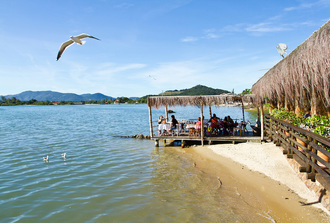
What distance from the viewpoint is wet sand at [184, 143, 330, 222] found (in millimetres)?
5316

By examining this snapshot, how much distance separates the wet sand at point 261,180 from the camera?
532 cm

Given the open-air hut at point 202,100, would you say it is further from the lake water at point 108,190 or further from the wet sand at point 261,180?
the lake water at point 108,190

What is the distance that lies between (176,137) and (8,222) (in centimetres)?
906

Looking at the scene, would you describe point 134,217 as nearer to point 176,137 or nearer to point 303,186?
A: point 303,186

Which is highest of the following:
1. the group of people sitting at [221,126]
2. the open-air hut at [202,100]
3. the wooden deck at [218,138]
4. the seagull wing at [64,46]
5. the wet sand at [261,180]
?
the seagull wing at [64,46]

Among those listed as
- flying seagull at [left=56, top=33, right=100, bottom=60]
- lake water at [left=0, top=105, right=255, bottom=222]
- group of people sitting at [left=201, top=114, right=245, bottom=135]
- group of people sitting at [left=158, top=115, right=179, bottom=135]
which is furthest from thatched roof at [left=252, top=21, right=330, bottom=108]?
group of people sitting at [left=158, top=115, right=179, bottom=135]

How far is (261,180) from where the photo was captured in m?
7.54

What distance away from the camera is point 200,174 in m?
8.83

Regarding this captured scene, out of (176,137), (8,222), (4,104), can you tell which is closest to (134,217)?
(8,222)

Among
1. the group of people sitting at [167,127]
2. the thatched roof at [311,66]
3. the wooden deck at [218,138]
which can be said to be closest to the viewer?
the thatched roof at [311,66]

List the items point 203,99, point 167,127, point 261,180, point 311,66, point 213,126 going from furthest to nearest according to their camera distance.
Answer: point 167,127, point 213,126, point 203,99, point 261,180, point 311,66

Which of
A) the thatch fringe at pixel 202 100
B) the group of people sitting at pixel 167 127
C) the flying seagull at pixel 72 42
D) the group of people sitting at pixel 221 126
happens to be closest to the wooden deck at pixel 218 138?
the group of people sitting at pixel 167 127

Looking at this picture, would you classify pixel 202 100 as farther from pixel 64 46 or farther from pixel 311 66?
pixel 64 46

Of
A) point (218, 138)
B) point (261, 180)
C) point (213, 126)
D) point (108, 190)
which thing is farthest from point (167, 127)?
point (261, 180)
